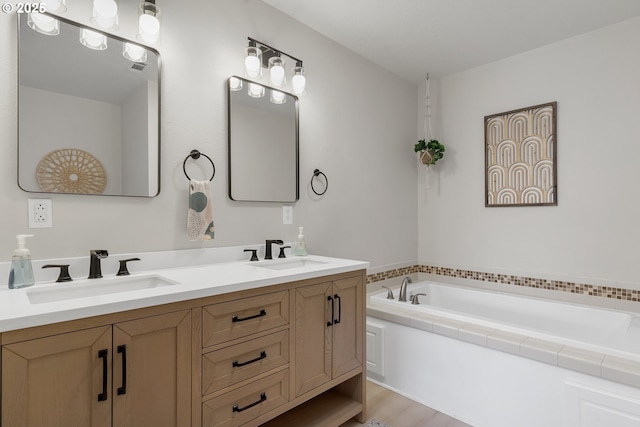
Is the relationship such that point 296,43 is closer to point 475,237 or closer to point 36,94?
point 36,94

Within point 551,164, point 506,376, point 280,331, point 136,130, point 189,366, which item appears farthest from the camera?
point 551,164

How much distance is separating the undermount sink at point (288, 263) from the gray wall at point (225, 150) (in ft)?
0.65

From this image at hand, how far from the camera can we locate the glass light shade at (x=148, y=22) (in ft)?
5.20

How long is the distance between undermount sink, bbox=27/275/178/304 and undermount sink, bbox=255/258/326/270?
58 centimetres

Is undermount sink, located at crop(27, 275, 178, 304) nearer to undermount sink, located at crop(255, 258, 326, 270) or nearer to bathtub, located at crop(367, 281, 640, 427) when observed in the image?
undermount sink, located at crop(255, 258, 326, 270)

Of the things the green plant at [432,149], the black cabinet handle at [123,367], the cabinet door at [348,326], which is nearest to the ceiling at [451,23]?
the green plant at [432,149]

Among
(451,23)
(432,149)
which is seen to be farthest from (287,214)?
(451,23)

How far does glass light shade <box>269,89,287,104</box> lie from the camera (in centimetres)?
218

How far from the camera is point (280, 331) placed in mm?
1507


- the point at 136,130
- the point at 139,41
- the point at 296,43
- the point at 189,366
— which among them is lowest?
the point at 189,366

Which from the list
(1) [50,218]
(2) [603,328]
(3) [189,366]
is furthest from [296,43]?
(2) [603,328]

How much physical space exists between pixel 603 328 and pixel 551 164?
3.97ft

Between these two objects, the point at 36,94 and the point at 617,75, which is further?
the point at 617,75

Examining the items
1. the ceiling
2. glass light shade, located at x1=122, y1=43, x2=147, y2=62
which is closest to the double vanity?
glass light shade, located at x1=122, y1=43, x2=147, y2=62
